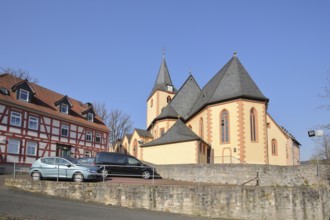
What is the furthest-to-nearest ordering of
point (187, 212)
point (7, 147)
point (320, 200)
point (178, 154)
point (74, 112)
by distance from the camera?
point (74, 112)
point (178, 154)
point (7, 147)
point (320, 200)
point (187, 212)

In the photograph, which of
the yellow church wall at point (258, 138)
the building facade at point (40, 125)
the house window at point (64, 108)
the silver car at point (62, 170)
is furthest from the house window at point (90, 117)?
the silver car at point (62, 170)

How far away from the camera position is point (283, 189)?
1806 cm

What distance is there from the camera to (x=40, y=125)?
31781mm

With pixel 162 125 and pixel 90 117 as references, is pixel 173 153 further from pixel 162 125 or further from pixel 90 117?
pixel 90 117

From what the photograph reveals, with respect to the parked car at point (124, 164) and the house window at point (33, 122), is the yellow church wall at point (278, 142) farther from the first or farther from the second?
the house window at point (33, 122)

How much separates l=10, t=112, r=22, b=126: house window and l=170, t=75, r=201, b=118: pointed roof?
19.1m

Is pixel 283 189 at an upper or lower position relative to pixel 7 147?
lower

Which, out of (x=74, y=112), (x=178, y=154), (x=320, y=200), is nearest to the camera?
(x=320, y=200)

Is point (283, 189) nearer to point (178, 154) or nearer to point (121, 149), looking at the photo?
point (178, 154)

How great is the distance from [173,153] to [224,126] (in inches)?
211

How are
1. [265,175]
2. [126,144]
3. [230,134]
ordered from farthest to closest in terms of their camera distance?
1. [126,144]
2. [230,134]
3. [265,175]

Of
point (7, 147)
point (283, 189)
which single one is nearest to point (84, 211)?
point (283, 189)

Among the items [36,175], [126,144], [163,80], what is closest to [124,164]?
[36,175]

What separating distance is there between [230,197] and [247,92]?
16.2 m
